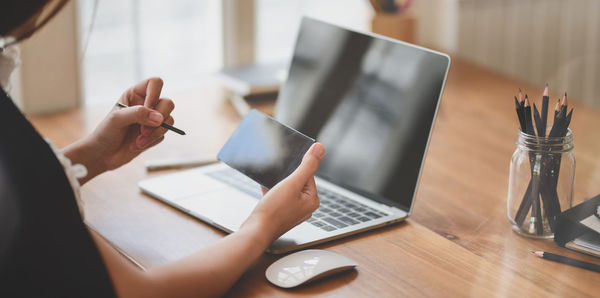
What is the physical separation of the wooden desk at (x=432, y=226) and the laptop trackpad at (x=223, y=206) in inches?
0.7

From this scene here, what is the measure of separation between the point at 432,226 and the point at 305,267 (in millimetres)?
285

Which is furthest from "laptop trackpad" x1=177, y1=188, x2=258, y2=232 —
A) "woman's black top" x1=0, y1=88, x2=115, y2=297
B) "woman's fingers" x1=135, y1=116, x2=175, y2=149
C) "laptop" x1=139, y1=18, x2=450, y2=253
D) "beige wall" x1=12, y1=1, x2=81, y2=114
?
"beige wall" x1=12, y1=1, x2=81, y2=114

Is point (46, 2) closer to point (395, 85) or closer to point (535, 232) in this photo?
point (395, 85)

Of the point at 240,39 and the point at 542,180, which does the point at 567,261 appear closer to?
the point at 542,180

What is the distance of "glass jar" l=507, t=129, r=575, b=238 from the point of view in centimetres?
95

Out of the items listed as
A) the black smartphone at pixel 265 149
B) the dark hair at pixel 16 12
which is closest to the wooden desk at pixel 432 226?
the black smartphone at pixel 265 149

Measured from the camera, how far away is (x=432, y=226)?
1.04m

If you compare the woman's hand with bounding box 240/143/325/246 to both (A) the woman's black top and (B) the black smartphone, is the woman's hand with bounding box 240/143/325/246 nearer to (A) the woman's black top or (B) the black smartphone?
(B) the black smartphone

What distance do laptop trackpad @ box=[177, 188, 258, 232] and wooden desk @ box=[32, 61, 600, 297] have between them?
19 mm

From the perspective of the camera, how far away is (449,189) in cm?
121

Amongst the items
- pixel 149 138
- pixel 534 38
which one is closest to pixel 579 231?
pixel 149 138

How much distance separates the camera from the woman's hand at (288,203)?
34.2 inches

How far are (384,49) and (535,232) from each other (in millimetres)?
384

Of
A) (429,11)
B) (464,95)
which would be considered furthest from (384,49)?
(429,11)
